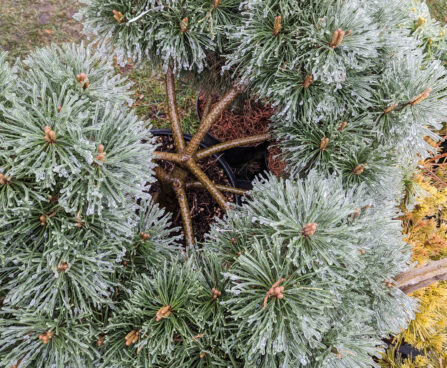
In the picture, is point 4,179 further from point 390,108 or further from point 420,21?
point 420,21

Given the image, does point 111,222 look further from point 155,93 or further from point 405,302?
point 155,93

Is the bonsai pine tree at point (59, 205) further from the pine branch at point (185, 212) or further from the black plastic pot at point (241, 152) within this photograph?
the black plastic pot at point (241, 152)

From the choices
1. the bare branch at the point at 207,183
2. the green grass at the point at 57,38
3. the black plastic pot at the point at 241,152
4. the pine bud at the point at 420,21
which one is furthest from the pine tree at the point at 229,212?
the green grass at the point at 57,38

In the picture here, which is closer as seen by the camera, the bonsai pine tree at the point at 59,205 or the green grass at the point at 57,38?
the bonsai pine tree at the point at 59,205

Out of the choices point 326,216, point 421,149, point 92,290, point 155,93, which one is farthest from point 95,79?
point 155,93

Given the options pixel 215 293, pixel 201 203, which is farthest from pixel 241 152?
pixel 215 293

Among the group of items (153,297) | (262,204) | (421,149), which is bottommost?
(153,297)

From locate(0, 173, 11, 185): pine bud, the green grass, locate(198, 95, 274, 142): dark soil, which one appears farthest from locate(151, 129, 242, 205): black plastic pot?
locate(0, 173, 11, 185): pine bud
